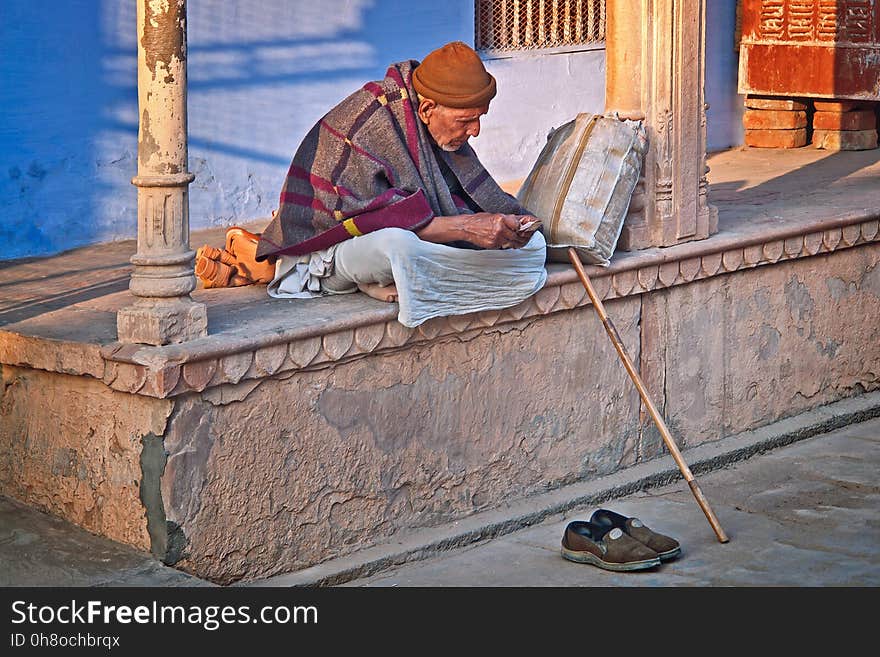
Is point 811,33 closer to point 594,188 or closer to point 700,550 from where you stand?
point 594,188

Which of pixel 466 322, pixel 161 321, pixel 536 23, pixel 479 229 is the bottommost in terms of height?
pixel 466 322

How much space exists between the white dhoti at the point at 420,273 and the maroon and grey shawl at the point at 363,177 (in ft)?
0.25

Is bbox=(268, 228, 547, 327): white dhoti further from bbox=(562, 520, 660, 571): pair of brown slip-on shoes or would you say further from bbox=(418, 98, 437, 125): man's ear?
bbox=(562, 520, 660, 571): pair of brown slip-on shoes

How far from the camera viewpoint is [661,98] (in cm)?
605

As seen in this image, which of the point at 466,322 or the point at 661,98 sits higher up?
the point at 661,98

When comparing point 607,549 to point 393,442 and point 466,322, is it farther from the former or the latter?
point 466,322

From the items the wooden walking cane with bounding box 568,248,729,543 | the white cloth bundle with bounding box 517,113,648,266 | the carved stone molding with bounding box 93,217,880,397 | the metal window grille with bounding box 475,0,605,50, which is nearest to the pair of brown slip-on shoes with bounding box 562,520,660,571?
the wooden walking cane with bounding box 568,248,729,543

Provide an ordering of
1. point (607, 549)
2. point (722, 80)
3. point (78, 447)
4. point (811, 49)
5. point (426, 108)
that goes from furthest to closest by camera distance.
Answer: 1. point (722, 80)
2. point (811, 49)
3. point (426, 108)
4. point (607, 549)
5. point (78, 447)

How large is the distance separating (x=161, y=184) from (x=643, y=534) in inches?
76.1

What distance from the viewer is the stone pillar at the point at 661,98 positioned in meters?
5.98

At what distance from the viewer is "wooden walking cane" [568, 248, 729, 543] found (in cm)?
534

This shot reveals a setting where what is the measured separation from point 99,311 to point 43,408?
409 mm

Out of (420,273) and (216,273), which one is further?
(216,273)

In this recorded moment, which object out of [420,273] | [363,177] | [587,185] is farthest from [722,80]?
[420,273]
